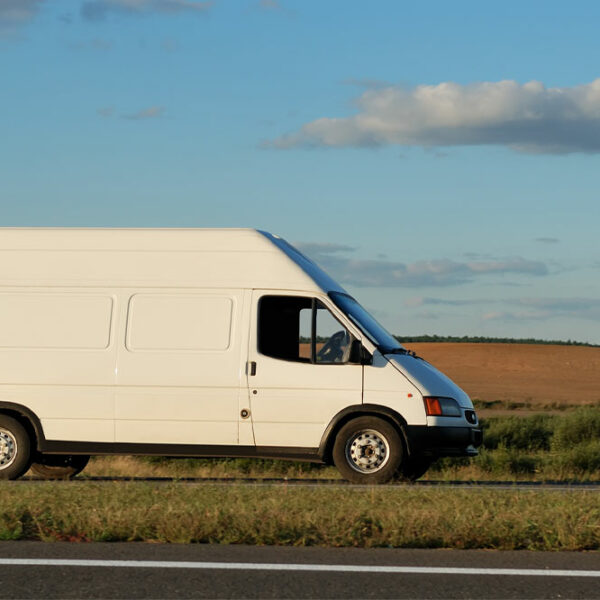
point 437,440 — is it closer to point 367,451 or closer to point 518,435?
point 367,451

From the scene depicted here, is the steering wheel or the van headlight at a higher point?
the steering wheel

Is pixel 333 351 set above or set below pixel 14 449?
above

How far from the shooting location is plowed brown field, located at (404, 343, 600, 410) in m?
59.1

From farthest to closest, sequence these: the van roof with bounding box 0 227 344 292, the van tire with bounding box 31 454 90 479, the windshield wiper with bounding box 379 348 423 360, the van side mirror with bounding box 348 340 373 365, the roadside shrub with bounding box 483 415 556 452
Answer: the roadside shrub with bounding box 483 415 556 452
the van tire with bounding box 31 454 90 479
the van roof with bounding box 0 227 344 292
the windshield wiper with bounding box 379 348 423 360
the van side mirror with bounding box 348 340 373 365

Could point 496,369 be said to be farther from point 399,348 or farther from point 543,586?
point 543,586

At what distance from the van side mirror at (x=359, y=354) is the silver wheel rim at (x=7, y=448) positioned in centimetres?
380

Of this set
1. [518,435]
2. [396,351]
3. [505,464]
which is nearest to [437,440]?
[396,351]

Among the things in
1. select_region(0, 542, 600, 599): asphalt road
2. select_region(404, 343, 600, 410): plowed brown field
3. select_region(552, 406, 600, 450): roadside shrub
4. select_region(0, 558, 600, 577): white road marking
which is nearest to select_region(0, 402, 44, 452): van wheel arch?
select_region(0, 542, 600, 599): asphalt road

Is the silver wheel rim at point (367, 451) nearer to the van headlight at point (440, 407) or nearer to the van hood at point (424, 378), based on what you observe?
the van headlight at point (440, 407)

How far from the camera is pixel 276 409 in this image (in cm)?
1220

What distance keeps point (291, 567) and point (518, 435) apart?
69.2ft

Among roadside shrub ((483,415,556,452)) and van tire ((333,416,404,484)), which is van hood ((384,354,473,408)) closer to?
van tire ((333,416,404,484))

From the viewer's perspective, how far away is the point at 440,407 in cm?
1213

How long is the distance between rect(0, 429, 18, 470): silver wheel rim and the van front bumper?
169 inches
